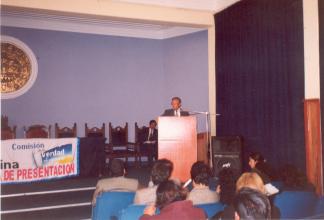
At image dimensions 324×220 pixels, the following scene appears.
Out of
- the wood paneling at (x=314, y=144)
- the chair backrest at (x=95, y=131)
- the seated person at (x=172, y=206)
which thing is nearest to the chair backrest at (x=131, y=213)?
the seated person at (x=172, y=206)

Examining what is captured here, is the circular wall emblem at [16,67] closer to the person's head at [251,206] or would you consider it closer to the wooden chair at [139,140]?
the wooden chair at [139,140]

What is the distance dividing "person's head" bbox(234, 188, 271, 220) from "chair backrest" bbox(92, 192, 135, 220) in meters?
1.77

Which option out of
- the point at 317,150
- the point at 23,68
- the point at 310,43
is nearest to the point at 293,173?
the point at 317,150

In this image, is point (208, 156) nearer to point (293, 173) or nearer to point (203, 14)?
point (203, 14)

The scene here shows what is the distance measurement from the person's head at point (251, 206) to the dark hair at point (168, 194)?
512mm

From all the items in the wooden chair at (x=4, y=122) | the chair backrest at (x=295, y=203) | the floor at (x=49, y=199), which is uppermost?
the wooden chair at (x=4, y=122)

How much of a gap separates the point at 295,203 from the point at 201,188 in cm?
77

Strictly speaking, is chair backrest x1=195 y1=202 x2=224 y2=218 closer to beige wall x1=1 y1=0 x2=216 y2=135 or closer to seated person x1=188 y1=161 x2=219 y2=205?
seated person x1=188 y1=161 x2=219 y2=205

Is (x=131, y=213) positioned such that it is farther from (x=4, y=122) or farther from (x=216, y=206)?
(x=4, y=122)

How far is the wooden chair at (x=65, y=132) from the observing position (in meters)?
8.85

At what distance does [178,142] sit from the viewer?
214 inches

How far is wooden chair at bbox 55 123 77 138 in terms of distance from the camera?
29.0 ft

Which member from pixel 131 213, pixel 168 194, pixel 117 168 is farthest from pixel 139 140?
pixel 168 194

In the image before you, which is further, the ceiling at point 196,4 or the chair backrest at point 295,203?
the ceiling at point 196,4
